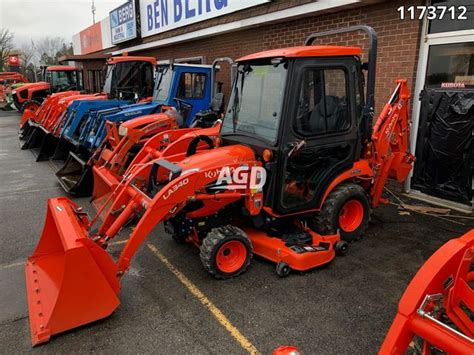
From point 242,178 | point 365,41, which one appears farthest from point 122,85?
point 242,178

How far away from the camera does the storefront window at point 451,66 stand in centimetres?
563

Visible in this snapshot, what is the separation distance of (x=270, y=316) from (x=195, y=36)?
985cm

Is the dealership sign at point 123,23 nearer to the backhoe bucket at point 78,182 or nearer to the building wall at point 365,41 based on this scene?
the building wall at point 365,41

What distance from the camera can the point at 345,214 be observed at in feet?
15.6

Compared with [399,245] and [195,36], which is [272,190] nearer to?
[399,245]

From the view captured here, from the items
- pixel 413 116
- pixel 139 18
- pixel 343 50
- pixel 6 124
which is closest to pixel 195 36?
pixel 139 18

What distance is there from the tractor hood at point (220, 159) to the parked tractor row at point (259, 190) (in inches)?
0.5

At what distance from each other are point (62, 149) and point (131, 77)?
8.70 ft

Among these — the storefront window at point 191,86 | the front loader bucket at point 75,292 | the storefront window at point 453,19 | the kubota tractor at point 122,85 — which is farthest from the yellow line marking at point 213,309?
the kubota tractor at point 122,85

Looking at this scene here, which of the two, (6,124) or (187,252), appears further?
(6,124)

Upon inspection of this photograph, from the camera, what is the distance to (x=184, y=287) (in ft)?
12.8

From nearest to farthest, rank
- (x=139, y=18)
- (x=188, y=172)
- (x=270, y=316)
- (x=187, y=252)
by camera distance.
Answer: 1. (x=270, y=316)
2. (x=188, y=172)
3. (x=187, y=252)
4. (x=139, y=18)

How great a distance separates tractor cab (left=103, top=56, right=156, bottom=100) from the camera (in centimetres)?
1013

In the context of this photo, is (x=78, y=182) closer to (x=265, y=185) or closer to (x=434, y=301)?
(x=265, y=185)
